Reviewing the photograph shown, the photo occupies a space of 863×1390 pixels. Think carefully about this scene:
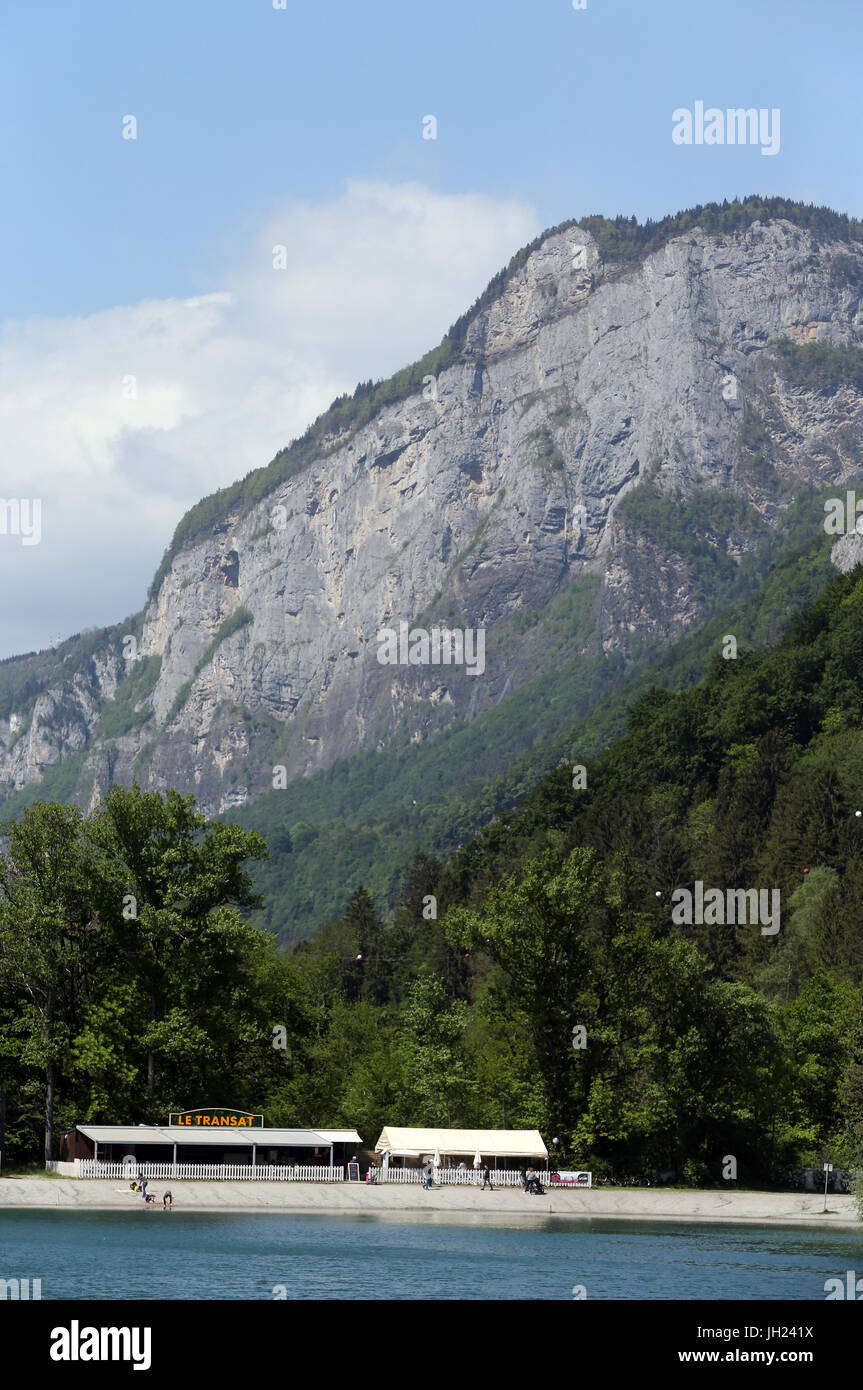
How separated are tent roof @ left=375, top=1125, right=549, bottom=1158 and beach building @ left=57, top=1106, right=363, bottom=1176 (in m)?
2.37

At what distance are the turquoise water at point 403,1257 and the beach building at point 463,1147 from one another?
37.5 feet

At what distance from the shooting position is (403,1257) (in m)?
55.4

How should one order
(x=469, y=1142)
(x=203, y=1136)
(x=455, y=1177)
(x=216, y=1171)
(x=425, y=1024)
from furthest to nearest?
1. (x=425, y=1024)
2. (x=469, y=1142)
3. (x=455, y=1177)
4. (x=203, y=1136)
5. (x=216, y=1171)

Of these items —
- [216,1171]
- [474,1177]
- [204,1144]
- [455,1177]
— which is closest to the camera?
[216,1171]

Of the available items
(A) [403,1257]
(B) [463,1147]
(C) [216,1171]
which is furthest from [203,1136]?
(A) [403,1257]

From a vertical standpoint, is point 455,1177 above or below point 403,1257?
below

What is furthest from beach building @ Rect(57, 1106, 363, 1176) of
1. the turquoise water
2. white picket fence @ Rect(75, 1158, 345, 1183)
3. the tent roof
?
the turquoise water

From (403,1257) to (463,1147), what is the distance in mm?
29724

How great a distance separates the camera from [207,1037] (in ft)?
285

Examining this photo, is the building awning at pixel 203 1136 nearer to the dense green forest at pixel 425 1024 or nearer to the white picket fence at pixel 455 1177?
the white picket fence at pixel 455 1177

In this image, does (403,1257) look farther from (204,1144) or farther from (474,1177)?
(204,1144)

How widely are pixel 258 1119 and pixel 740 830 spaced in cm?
7222

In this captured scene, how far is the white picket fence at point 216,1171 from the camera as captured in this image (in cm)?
7944
